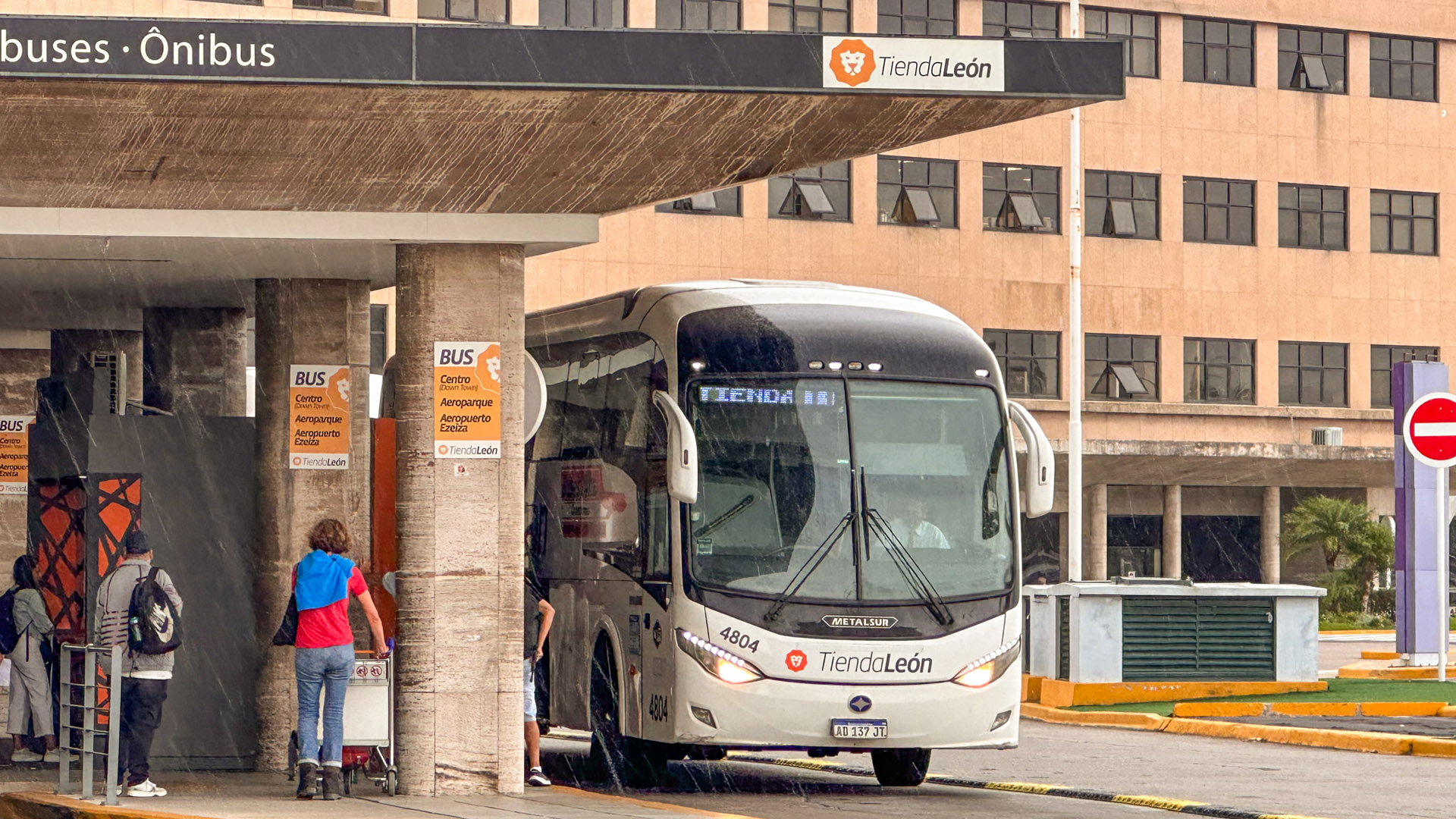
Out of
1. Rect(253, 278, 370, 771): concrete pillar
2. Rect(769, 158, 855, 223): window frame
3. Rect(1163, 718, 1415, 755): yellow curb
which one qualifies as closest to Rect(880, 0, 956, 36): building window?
Rect(769, 158, 855, 223): window frame

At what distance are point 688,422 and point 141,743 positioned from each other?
427 centimetres

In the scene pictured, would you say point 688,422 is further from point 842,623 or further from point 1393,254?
point 1393,254

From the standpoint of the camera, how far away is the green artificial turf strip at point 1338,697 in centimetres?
2291

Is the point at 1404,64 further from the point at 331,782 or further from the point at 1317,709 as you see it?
the point at 331,782

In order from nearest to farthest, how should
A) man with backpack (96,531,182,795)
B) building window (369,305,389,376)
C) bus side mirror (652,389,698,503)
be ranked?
1. man with backpack (96,531,182,795)
2. bus side mirror (652,389,698,503)
3. building window (369,305,389,376)

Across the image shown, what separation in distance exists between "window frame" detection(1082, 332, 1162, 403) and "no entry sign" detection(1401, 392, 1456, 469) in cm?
2923

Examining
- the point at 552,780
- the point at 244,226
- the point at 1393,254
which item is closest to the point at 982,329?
the point at 1393,254

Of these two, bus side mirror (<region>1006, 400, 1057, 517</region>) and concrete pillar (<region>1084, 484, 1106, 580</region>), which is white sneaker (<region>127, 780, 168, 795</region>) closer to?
bus side mirror (<region>1006, 400, 1057, 517</region>)

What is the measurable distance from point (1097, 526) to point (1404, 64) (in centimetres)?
1429

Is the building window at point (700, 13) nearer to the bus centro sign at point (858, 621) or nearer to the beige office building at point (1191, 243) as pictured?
the beige office building at point (1191, 243)

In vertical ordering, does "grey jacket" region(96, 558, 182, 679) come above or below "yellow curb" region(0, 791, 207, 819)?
above

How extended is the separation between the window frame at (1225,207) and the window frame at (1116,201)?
2.57ft

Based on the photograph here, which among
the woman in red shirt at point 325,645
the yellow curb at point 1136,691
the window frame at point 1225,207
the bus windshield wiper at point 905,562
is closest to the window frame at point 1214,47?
the window frame at point 1225,207

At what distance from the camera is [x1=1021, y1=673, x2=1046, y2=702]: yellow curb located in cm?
2430
